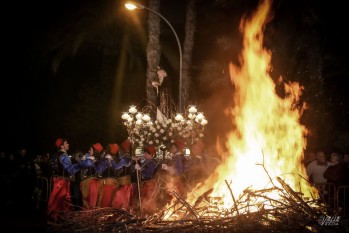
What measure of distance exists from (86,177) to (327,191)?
5572 millimetres

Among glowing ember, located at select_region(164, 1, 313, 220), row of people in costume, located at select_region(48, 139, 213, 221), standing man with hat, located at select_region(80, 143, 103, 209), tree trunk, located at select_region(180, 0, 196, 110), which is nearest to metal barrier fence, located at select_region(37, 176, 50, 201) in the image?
row of people in costume, located at select_region(48, 139, 213, 221)

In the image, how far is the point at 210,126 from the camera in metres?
21.0

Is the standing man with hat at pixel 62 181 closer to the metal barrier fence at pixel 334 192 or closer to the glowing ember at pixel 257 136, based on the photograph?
the glowing ember at pixel 257 136

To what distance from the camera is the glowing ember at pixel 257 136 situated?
27.0 ft

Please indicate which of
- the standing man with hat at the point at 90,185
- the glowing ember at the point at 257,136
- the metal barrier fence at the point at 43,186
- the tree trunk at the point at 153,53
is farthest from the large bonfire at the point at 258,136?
→ the tree trunk at the point at 153,53

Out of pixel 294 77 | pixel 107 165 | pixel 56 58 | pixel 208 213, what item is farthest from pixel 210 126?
pixel 208 213

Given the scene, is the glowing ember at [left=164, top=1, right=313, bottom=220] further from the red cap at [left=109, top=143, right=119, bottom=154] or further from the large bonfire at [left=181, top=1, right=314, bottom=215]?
the red cap at [left=109, top=143, right=119, bottom=154]

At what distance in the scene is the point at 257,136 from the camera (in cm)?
872

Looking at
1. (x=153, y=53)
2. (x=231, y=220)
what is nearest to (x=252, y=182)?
(x=231, y=220)

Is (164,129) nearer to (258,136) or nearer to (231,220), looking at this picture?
(258,136)

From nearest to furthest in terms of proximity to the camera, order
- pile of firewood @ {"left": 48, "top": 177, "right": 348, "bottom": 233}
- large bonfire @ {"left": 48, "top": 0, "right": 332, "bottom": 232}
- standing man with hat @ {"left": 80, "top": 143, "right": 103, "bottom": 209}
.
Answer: pile of firewood @ {"left": 48, "top": 177, "right": 348, "bottom": 233} < large bonfire @ {"left": 48, "top": 0, "right": 332, "bottom": 232} < standing man with hat @ {"left": 80, "top": 143, "right": 103, "bottom": 209}

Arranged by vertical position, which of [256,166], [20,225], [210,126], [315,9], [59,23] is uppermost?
[59,23]

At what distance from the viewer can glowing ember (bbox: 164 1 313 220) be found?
324 inches

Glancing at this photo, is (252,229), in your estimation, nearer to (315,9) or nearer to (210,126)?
(315,9)
